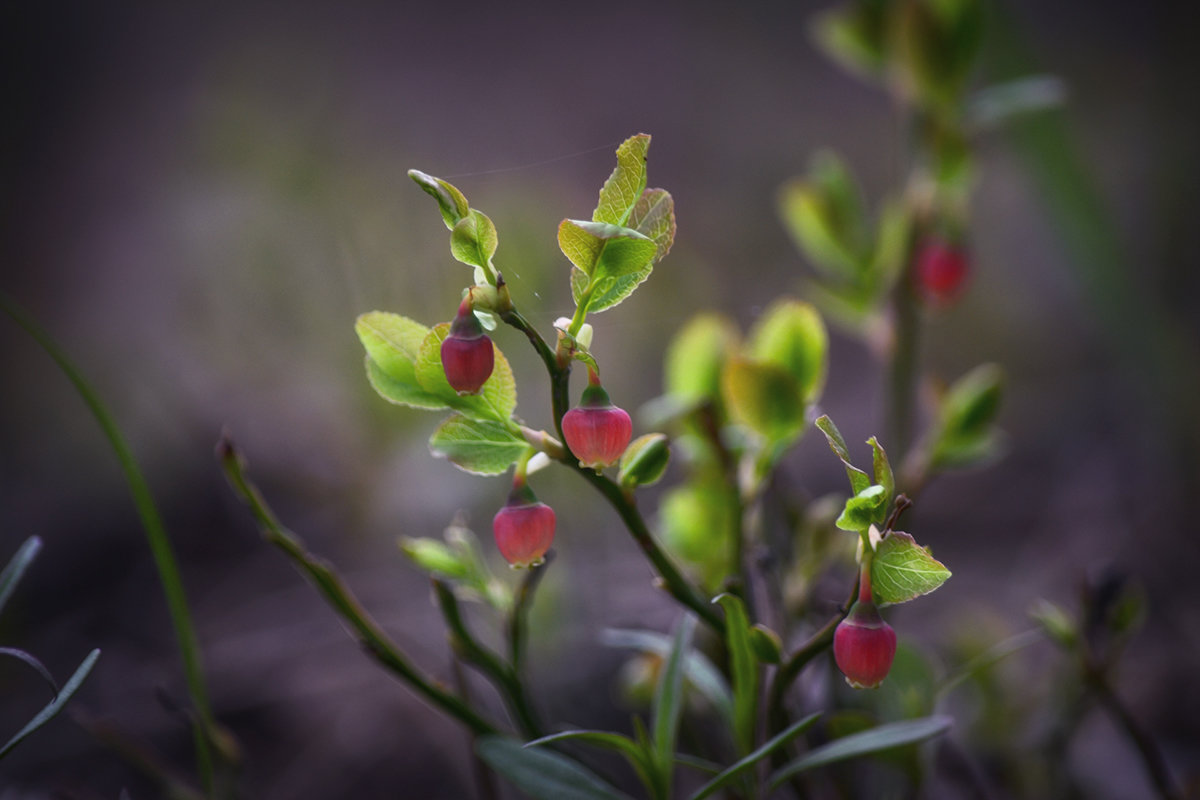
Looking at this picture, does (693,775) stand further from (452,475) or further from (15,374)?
(15,374)

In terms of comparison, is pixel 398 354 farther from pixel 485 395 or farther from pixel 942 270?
pixel 942 270

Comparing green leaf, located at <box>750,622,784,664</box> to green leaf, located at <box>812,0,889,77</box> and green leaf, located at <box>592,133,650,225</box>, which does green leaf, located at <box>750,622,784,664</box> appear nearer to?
green leaf, located at <box>592,133,650,225</box>

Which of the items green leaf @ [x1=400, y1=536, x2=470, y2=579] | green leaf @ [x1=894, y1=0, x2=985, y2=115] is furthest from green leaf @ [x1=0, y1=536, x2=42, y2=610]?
green leaf @ [x1=894, y1=0, x2=985, y2=115]

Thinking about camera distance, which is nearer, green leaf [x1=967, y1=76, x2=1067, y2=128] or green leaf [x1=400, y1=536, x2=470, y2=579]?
green leaf [x1=400, y1=536, x2=470, y2=579]

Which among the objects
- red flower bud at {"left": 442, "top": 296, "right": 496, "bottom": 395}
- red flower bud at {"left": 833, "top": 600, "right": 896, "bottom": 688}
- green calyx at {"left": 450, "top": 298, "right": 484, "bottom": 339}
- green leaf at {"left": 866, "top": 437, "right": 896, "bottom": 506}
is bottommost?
red flower bud at {"left": 833, "top": 600, "right": 896, "bottom": 688}

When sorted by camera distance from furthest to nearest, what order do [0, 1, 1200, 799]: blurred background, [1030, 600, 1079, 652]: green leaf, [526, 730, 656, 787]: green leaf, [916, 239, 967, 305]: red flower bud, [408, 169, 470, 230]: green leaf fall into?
[0, 1, 1200, 799]: blurred background
[916, 239, 967, 305]: red flower bud
[1030, 600, 1079, 652]: green leaf
[526, 730, 656, 787]: green leaf
[408, 169, 470, 230]: green leaf

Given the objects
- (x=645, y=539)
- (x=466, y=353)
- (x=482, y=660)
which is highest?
(x=466, y=353)

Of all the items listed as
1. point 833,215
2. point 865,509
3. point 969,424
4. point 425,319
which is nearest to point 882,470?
point 865,509
